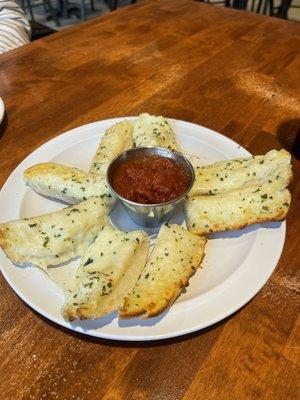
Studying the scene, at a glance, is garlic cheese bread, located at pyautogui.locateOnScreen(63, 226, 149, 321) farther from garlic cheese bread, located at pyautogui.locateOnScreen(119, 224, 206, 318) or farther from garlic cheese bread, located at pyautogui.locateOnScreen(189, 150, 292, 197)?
garlic cheese bread, located at pyautogui.locateOnScreen(189, 150, 292, 197)

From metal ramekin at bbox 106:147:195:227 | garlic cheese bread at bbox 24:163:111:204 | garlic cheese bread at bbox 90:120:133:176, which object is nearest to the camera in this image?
metal ramekin at bbox 106:147:195:227

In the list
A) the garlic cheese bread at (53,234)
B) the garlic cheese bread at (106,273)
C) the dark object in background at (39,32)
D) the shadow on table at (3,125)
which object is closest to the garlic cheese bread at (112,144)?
the garlic cheese bread at (53,234)

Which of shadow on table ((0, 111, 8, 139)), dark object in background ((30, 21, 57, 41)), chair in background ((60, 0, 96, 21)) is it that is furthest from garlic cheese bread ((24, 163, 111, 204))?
chair in background ((60, 0, 96, 21))

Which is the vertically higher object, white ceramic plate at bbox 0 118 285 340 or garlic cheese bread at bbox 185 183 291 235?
garlic cheese bread at bbox 185 183 291 235

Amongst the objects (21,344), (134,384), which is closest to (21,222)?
(21,344)

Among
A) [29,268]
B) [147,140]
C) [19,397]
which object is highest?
[147,140]

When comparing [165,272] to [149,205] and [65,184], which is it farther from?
[65,184]

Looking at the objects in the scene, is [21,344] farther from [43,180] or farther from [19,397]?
[43,180]
